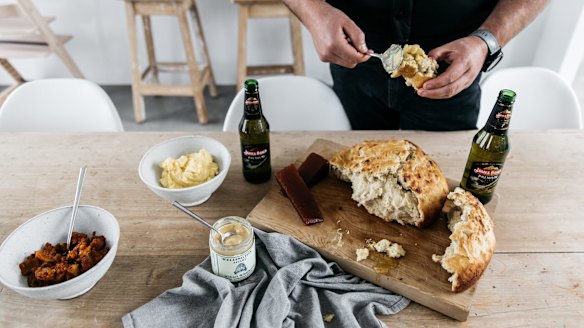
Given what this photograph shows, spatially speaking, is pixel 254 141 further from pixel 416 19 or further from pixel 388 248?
pixel 416 19

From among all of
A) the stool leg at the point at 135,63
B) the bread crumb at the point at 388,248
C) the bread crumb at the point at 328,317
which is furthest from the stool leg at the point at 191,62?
the bread crumb at the point at 328,317

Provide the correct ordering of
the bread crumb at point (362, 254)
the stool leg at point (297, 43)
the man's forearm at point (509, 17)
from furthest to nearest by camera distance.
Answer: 1. the stool leg at point (297, 43)
2. the man's forearm at point (509, 17)
3. the bread crumb at point (362, 254)

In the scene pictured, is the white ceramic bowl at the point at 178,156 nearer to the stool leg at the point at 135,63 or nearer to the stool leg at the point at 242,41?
the stool leg at the point at 242,41

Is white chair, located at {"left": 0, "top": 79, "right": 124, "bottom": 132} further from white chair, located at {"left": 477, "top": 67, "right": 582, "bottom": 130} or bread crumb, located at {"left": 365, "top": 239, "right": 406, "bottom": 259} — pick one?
white chair, located at {"left": 477, "top": 67, "right": 582, "bottom": 130}

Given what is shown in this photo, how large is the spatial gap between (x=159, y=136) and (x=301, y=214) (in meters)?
0.69

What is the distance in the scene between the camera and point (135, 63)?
2994 mm

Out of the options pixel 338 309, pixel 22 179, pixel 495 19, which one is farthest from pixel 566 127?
pixel 22 179

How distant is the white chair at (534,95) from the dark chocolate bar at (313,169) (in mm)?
904

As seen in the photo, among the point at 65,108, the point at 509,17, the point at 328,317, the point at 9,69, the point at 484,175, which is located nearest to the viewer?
the point at 328,317

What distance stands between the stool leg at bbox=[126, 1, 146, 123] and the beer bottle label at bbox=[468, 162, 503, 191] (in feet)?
8.33

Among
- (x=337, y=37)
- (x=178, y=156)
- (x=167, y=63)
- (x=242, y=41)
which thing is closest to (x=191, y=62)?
(x=242, y=41)

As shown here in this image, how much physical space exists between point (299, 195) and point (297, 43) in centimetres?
211

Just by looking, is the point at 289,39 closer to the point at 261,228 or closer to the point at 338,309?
the point at 261,228

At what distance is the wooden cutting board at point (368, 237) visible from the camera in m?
0.92
